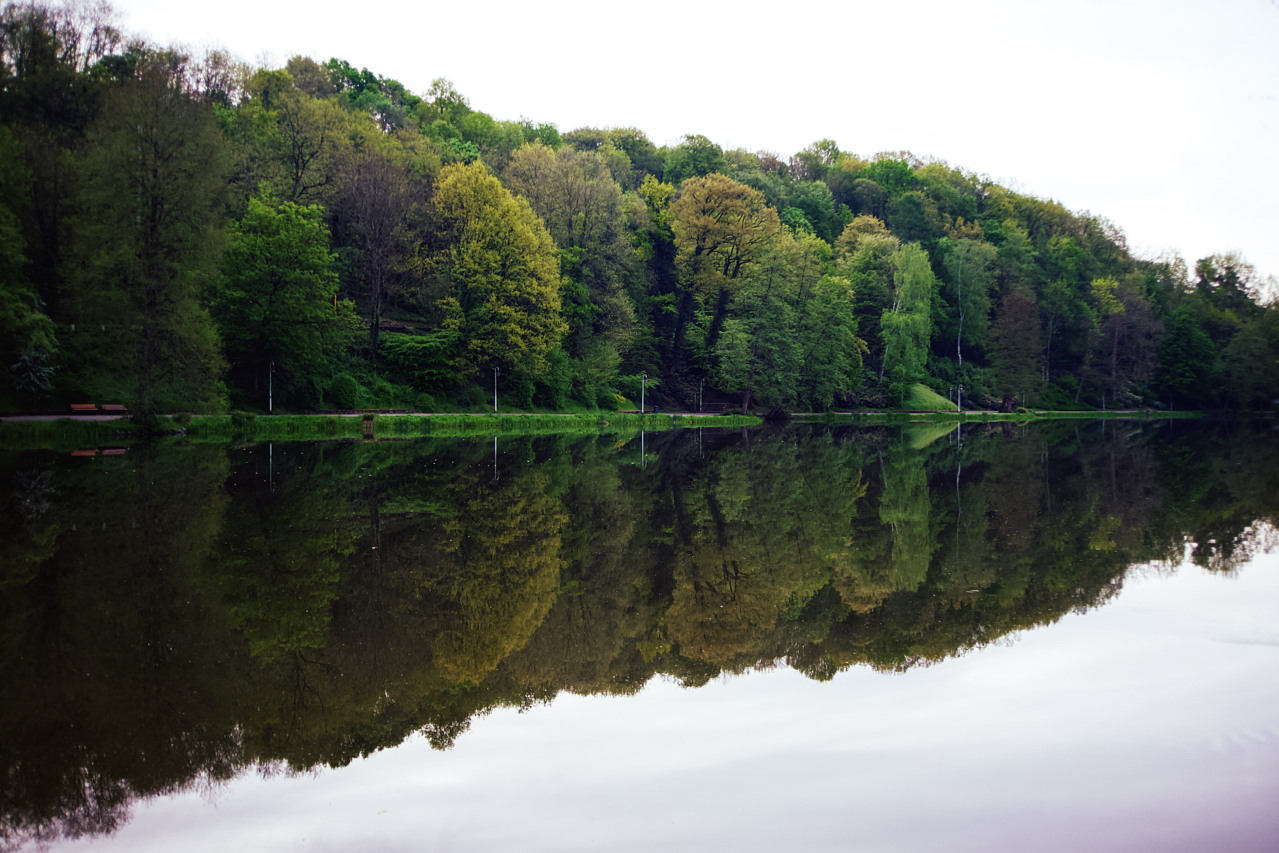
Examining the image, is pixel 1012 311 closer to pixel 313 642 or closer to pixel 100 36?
pixel 100 36

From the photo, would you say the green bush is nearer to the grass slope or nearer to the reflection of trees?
the reflection of trees

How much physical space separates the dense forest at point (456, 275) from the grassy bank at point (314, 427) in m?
1.57

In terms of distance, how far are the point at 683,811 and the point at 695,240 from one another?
63.1 m

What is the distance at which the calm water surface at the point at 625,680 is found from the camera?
4.47m

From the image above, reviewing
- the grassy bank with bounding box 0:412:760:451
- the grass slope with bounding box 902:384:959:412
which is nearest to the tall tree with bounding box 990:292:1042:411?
the grass slope with bounding box 902:384:959:412

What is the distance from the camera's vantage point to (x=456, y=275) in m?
48.7

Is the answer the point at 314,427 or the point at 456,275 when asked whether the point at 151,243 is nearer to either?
the point at 314,427

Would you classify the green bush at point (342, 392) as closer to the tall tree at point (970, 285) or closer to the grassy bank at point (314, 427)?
the grassy bank at point (314, 427)

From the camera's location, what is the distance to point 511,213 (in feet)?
163

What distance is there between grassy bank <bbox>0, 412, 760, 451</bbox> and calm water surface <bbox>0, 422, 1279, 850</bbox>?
16446mm

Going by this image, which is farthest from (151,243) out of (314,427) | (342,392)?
(342,392)

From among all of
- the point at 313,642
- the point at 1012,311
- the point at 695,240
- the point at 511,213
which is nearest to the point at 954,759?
the point at 313,642

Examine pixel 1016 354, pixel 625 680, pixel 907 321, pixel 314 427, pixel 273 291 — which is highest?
pixel 907 321

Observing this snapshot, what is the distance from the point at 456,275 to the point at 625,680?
44658 mm
